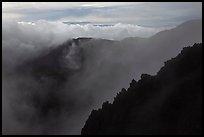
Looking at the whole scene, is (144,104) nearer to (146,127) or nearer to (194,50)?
(146,127)

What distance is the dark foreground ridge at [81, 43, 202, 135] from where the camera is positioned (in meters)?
98.1

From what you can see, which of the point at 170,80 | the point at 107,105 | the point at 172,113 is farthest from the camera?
the point at 107,105

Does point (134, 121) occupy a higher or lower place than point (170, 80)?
lower

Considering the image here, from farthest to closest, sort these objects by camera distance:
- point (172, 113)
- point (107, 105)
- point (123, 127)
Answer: point (107, 105), point (123, 127), point (172, 113)

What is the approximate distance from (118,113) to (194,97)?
1241 inches

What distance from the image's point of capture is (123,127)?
4419 inches

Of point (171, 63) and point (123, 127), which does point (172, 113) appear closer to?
point (123, 127)

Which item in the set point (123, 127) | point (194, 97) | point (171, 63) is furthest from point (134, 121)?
point (171, 63)

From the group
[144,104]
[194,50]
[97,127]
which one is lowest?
[97,127]

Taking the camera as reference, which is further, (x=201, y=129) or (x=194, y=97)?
(x=194, y=97)

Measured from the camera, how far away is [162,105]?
110500 millimetres

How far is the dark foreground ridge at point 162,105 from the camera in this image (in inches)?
3863

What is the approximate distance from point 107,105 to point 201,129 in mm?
51182

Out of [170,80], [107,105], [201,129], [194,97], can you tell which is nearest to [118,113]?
[107,105]
